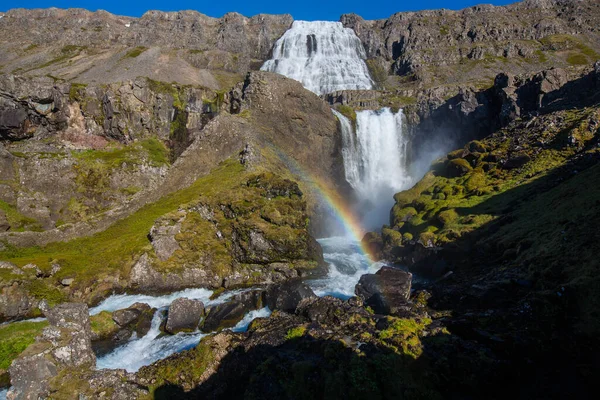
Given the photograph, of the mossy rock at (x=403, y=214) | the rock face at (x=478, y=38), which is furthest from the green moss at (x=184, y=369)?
the rock face at (x=478, y=38)

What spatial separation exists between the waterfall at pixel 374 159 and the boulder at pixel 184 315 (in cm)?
3694

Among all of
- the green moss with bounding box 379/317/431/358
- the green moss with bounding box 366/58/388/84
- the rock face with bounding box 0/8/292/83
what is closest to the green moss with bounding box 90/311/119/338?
the green moss with bounding box 379/317/431/358

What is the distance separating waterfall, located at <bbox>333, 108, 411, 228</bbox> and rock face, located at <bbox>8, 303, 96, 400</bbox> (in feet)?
147

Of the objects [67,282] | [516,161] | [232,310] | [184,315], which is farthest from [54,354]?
[516,161]

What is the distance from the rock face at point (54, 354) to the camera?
411 inches

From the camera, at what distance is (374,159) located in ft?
195

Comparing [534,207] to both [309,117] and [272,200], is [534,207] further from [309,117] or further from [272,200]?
[309,117]

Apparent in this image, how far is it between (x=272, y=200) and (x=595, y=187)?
79.2ft

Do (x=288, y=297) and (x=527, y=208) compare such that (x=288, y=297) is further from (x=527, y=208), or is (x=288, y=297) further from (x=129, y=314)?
(x=527, y=208)

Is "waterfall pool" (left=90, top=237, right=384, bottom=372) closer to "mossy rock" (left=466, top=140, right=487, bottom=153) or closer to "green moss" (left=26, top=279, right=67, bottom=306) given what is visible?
"green moss" (left=26, top=279, right=67, bottom=306)

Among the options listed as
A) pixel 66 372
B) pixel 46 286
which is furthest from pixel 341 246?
pixel 66 372

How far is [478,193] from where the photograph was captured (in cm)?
3203

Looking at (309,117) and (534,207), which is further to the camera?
(309,117)

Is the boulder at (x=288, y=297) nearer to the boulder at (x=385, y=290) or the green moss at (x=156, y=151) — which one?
the boulder at (x=385, y=290)
